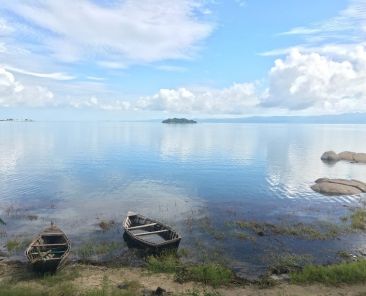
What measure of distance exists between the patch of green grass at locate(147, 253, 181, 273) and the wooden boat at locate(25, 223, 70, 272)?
6.80 meters

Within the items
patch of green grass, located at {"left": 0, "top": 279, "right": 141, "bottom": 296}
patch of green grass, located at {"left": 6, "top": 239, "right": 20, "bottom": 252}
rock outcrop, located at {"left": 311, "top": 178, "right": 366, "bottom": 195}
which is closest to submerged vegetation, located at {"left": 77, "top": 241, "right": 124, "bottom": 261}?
patch of green grass, located at {"left": 6, "top": 239, "right": 20, "bottom": 252}

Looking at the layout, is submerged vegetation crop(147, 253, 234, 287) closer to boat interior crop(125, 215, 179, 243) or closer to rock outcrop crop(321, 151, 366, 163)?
boat interior crop(125, 215, 179, 243)

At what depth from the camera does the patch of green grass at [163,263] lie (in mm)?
27625

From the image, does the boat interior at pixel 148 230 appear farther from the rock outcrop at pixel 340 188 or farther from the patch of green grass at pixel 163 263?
the rock outcrop at pixel 340 188

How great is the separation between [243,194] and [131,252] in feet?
96.9

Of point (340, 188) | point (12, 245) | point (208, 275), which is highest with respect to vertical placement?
point (340, 188)

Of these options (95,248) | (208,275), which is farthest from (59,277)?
(208,275)

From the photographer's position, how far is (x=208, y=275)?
25.6 metres

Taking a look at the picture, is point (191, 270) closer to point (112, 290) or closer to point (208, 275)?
point (208, 275)

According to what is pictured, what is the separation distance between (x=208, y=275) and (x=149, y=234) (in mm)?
10481

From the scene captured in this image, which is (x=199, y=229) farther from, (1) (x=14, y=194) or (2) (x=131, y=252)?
(1) (x=14, y=194)

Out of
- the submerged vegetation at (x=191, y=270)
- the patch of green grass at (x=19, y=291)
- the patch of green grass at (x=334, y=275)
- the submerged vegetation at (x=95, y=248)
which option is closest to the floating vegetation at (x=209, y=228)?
the submerged vegetation at (x=191, y=270)

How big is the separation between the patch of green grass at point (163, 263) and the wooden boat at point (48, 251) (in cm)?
680

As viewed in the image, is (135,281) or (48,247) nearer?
(135,281)
